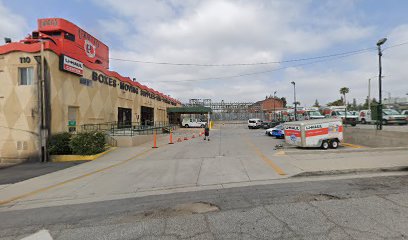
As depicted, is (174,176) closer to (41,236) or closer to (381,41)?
(41,236)


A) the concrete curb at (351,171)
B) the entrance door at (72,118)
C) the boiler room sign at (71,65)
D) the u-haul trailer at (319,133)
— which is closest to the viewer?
the concrete curb at (351,171)

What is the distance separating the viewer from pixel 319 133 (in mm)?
13062

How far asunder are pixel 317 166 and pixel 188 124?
124 ft

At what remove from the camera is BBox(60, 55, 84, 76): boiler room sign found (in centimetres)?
1591

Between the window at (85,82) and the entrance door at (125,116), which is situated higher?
the window at (85,82)

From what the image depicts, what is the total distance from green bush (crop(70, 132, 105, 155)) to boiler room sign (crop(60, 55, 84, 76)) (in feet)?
17.0

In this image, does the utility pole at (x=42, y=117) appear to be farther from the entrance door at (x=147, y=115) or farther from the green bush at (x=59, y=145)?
the entrance door at (x=147, y=115)

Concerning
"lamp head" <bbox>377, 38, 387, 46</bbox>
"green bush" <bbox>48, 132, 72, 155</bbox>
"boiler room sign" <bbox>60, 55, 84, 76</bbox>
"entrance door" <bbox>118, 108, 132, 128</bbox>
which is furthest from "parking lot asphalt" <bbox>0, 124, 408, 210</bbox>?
"entrance door" <bbox>118, 108, 132, 128</bbox>

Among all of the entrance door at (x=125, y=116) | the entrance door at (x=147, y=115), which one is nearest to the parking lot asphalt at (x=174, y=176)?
the entrance door at (x=125, y=116)

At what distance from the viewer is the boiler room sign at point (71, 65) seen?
15906 millimetres

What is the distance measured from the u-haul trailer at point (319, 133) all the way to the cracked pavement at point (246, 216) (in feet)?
22.2

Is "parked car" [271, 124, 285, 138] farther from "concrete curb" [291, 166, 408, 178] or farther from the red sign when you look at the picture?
the red sign

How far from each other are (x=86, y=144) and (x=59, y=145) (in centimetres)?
199

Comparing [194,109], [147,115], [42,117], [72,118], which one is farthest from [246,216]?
[194,109]
